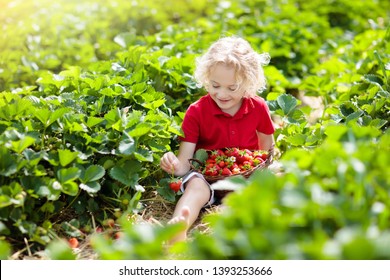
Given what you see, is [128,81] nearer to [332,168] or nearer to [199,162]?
[199,162]

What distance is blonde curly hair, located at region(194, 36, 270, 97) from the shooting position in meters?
3.22

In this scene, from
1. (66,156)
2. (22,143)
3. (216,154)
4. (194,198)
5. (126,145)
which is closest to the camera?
(22,143)

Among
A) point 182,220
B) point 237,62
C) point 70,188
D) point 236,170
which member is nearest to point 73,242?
point 70,188

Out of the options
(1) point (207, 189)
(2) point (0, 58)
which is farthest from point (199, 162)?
(2) point (0, 58)

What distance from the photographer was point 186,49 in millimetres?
4688

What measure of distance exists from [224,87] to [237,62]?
156 mm

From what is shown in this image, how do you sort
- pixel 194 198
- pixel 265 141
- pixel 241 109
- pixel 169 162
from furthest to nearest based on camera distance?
1. pixel 265 141
2. pixel 241 109
3. pixel 169 162
4. pixel 194 198

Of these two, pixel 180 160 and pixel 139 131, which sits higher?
pixel 139 131

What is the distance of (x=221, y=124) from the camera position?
3.39 meters

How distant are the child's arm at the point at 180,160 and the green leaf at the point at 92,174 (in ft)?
1.63

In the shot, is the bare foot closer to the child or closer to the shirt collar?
the child

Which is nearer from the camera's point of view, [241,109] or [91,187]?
[91,187]

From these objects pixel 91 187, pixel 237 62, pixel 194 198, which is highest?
pixel 237 62

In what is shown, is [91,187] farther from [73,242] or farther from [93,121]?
[93,121]
